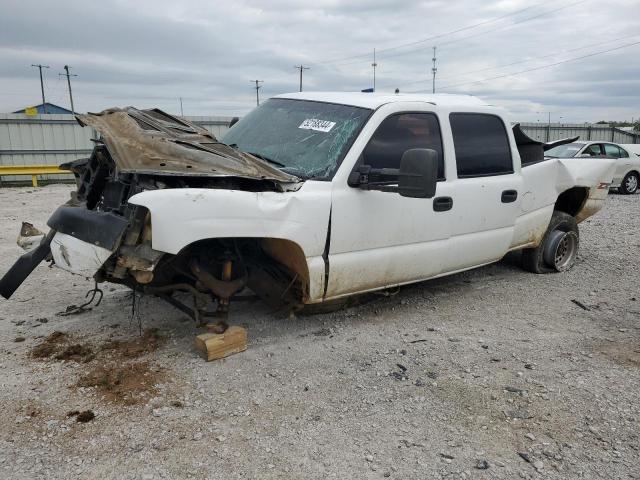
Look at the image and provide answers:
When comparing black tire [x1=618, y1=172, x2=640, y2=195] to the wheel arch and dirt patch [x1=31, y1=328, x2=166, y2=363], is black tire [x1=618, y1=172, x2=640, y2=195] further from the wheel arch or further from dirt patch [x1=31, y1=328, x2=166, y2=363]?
dirt patch [x1=31, y1=328, x2=166, y2=363]

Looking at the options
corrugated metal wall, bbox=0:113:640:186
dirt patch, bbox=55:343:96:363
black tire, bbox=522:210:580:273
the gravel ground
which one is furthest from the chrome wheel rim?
corrugated metal wall, bbox=0:113:640:186

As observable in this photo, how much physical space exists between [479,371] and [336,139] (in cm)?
194

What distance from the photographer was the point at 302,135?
13.9ft

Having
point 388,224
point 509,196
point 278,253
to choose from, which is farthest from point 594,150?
point 278,253

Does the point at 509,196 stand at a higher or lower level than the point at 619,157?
higher

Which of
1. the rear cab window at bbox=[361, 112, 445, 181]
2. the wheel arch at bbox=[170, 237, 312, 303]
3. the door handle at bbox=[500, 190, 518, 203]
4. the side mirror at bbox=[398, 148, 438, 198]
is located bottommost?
the wheel arch at bbox=[170, 237, 312, 303]

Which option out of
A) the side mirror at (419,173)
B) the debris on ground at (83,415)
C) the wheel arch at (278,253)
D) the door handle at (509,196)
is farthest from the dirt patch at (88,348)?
the door handle at (509,196)

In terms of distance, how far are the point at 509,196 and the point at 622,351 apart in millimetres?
1653

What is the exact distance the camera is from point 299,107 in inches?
180

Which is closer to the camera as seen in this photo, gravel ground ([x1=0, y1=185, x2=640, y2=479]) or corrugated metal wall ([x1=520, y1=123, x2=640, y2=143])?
gravel ground ([x1=0, y1=185, x2=640, y2=479])

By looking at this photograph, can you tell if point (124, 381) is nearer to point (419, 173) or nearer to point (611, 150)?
point (419, 173)

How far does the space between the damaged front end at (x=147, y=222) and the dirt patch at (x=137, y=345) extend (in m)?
0.33

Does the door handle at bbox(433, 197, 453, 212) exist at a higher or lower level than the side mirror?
lower

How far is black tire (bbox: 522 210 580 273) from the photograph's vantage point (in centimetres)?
608
